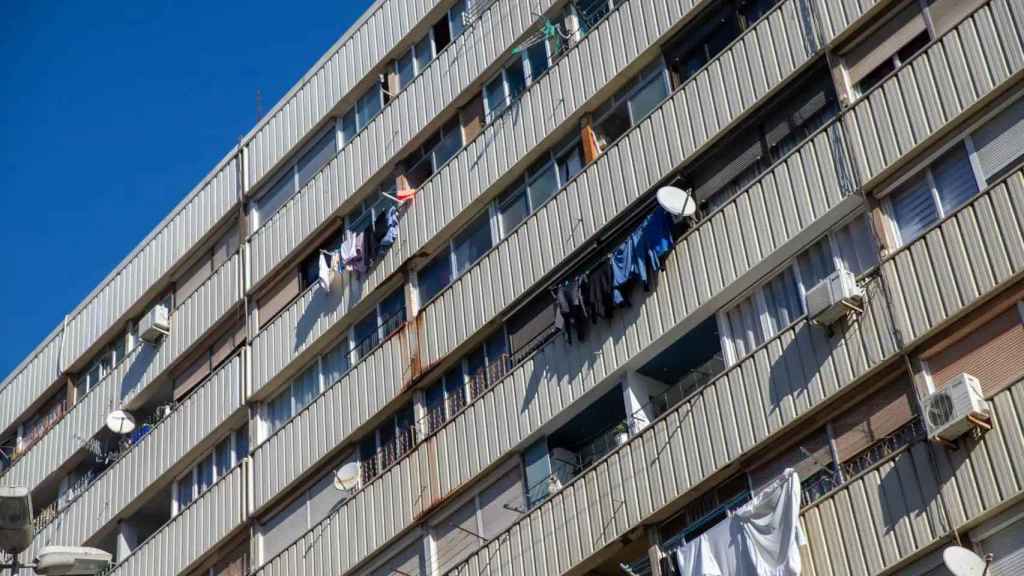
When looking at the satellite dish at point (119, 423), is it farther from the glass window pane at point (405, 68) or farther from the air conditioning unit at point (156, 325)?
the glass window pane at point (405, 68)

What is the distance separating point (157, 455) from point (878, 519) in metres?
17.2

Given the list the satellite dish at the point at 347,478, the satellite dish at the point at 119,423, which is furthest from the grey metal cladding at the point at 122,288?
the satellite dish at the point at 347,478

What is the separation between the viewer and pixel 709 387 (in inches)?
846

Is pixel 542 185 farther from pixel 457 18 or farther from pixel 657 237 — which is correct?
pixel 457 18

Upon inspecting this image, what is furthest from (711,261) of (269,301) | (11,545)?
(269,301)

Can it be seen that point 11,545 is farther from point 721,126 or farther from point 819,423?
point 721,126

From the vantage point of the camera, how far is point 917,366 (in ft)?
63.3

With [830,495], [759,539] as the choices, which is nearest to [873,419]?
[830,495]

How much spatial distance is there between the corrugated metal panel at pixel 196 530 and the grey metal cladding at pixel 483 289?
2.12ft

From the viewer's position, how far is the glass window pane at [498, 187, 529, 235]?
26478mm

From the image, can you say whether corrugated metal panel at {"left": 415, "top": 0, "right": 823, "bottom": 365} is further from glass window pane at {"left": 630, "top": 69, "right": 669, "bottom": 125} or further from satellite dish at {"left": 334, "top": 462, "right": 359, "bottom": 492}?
satellite dish at {"left": 334, "top": 462, "right": 359, "bottom": 492}

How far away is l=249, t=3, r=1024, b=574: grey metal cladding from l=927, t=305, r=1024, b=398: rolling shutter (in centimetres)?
55

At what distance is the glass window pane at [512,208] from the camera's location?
26478 millimetres

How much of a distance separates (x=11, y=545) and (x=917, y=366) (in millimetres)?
10056
